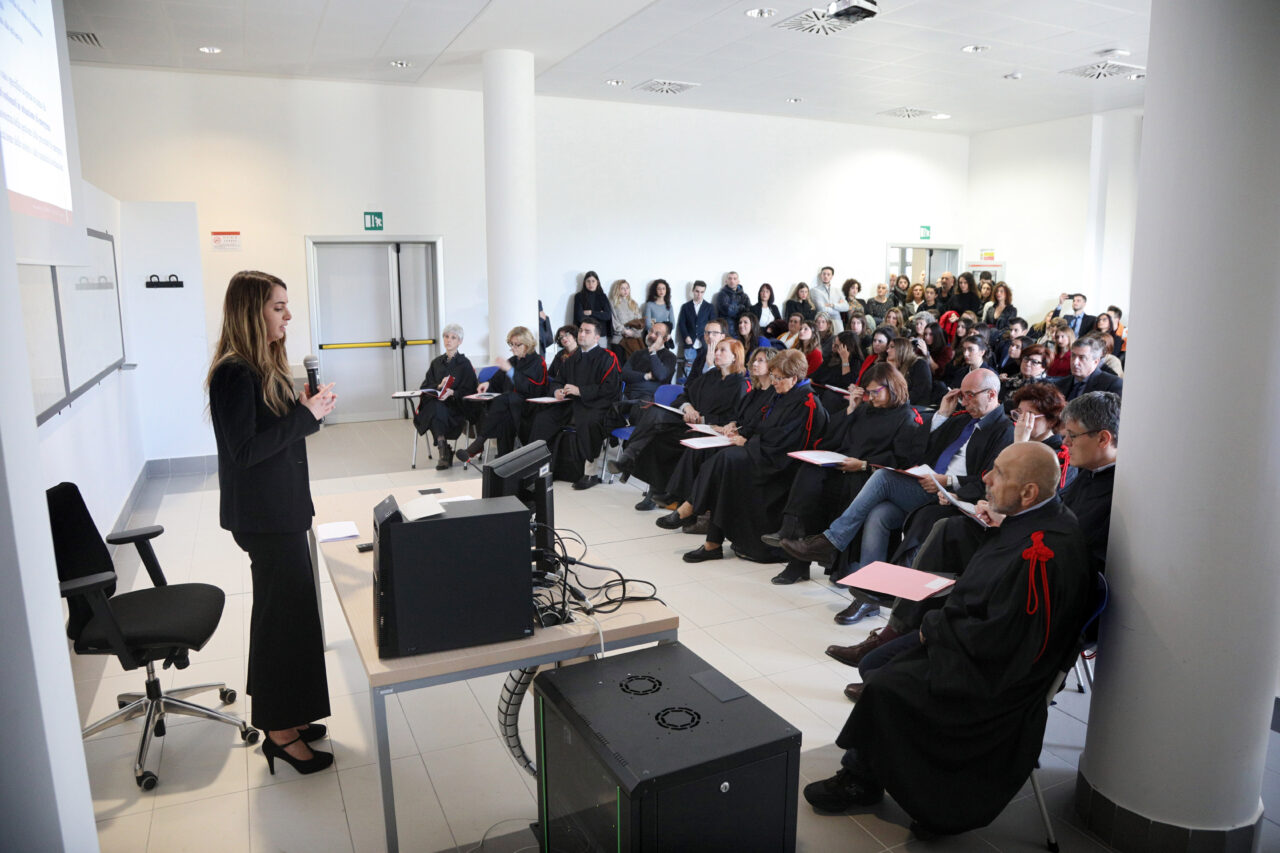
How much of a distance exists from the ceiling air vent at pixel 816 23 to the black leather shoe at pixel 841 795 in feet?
20.8

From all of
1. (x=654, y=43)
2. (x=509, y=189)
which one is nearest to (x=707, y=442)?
(x=509, y=189)

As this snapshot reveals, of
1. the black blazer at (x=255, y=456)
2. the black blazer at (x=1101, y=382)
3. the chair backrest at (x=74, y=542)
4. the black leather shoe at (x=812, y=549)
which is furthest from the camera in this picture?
the black blazer at (x=1101, y=382)

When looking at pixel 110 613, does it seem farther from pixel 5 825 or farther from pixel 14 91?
pixel 14 91

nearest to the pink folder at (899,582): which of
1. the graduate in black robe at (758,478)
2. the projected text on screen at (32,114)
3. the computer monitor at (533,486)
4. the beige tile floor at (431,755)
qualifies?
the beige tile floor at (431,755)

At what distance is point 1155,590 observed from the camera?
249 cm

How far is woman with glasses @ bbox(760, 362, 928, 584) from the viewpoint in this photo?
475cm

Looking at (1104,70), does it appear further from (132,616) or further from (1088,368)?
(132,616)

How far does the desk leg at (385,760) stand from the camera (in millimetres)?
2160

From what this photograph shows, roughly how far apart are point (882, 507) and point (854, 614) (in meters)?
0.55

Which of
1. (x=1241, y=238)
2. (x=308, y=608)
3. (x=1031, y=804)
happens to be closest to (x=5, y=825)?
(x=308, y=608)

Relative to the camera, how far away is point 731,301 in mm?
11836

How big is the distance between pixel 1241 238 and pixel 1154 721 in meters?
1.37

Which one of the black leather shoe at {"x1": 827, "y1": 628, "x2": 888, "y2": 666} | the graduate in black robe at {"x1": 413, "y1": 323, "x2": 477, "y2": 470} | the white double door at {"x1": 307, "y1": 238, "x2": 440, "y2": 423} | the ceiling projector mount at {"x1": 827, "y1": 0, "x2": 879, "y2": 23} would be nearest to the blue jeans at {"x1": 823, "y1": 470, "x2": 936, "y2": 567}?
the black leather shoe at {"x1": 827, "y1": 628, "x2": 888, "y2": 666}

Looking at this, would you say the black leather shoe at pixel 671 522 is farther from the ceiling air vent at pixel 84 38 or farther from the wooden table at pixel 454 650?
the ceiling air vent at pixel 84 38
